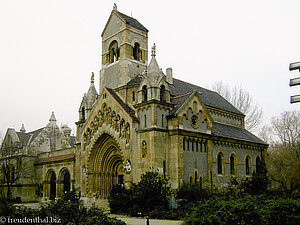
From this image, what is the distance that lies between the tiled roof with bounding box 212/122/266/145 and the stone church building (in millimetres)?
233

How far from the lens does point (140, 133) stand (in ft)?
90.8

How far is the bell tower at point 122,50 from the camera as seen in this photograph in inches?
1298

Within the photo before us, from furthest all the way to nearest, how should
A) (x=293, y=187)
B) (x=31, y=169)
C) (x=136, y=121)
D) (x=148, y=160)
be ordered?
(x=31, y=169) → (x=293, y=187) → (x=136, y=121) → (x=148, y=160)

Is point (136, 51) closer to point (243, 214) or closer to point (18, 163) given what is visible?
point (18, 163)

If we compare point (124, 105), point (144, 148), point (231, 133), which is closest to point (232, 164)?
point (231, 133)

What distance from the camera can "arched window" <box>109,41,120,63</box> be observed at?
34.6m

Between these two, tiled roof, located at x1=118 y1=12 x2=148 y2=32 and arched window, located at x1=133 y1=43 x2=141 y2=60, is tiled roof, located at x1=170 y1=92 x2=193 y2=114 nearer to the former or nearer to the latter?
arched window, located at x1=133 y1=43 x2=141 y2=60

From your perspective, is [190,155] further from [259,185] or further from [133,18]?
[133,18]

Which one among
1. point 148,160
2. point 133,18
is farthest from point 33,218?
point 133,18

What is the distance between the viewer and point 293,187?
30.6 m

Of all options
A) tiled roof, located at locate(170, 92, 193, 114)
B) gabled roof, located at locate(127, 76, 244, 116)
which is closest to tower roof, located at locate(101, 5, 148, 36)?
gabled roof, located at locate(127, 76, 244, 116)

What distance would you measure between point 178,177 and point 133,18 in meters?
19.1

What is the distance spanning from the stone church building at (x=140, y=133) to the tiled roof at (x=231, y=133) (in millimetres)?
233

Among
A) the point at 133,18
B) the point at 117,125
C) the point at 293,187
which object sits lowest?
the point at 293,187
